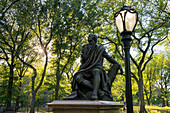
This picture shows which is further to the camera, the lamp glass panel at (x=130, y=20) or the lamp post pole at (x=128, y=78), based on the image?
the lamp glass panel at (x=130, y=20)

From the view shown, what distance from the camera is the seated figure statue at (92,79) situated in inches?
199

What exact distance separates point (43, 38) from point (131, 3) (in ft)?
32.9

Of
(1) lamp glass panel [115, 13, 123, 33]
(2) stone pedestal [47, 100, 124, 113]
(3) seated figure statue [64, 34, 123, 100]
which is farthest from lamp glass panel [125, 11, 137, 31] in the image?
(2) stone pedestal [47, 100, 124, 113]

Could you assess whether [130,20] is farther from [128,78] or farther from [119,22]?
[128,78]

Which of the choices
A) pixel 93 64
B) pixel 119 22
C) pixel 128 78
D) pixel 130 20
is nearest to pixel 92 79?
pixel 93 64

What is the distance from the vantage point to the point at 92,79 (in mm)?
5355

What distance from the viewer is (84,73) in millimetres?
5391

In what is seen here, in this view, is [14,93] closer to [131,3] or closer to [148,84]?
[131,3]

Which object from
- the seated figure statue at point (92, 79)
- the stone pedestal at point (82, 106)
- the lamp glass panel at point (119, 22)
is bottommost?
the stone pedestal at point (82, 106)

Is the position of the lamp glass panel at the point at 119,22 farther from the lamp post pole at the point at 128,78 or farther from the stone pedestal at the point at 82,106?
the stone pedestal at the point at 82,106

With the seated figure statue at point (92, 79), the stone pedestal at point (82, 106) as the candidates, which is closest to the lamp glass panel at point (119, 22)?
the seated figure statue at point (92, 79)

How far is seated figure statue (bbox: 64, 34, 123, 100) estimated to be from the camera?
505cm

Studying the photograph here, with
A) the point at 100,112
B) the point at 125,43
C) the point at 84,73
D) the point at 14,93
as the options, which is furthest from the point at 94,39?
the point at 14,93

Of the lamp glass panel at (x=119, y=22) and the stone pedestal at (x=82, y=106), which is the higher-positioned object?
the lamp glass panel at (x=119, y=22)
